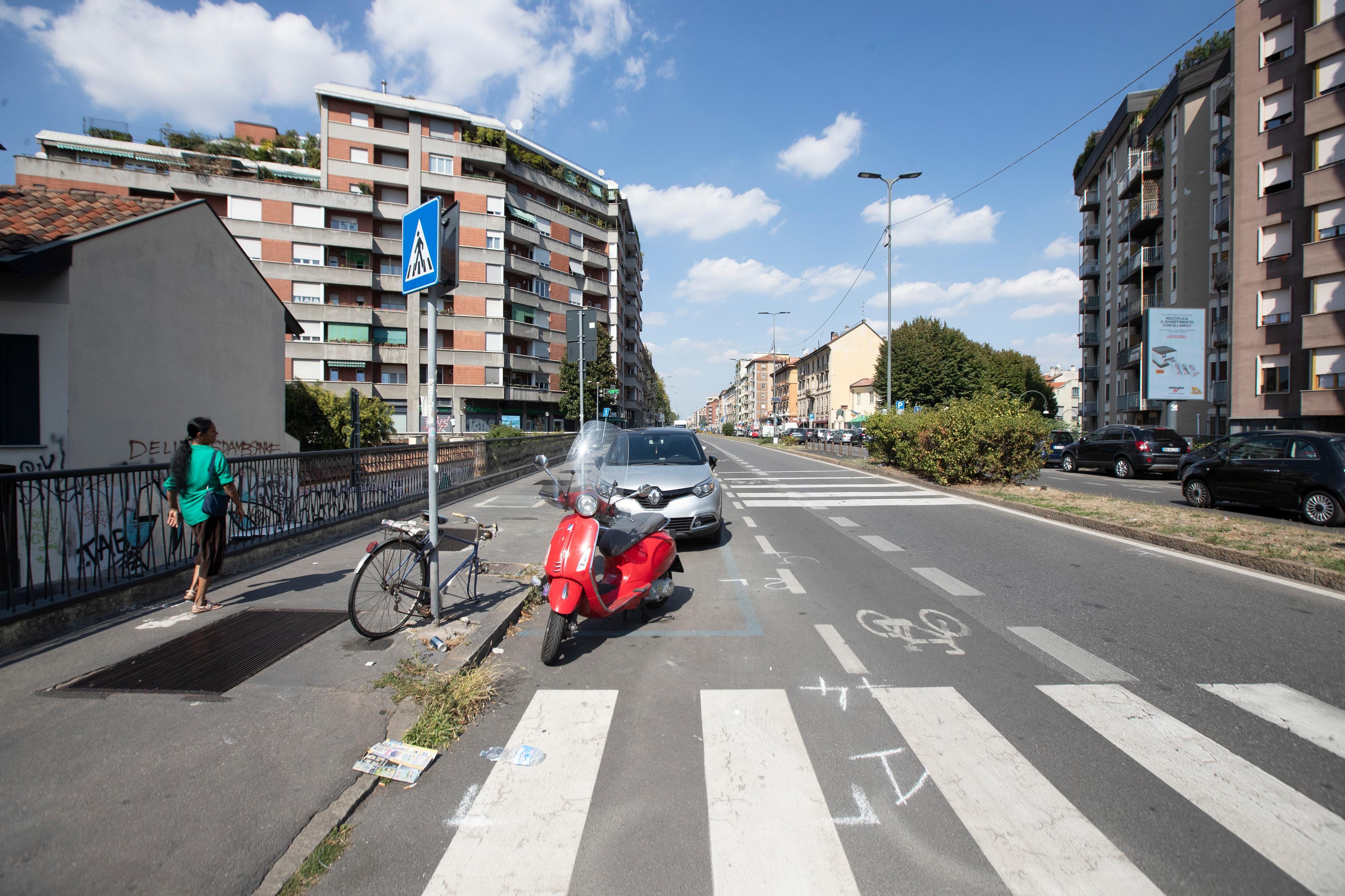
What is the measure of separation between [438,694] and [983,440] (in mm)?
15001

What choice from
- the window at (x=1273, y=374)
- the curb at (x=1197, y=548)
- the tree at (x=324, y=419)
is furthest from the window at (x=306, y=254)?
the window at (x=1273, y=374)

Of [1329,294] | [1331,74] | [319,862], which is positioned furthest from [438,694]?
[1331,74]

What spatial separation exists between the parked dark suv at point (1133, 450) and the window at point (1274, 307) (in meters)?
11.5

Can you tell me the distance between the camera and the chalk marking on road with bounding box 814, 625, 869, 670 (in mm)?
4293

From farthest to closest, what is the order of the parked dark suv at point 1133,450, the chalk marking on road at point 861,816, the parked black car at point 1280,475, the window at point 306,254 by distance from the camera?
1. the window at point 306,254
2. the parked dark suv at point 1133,450
3. the parked black car at point 1280,475
4. the chalk marking on road at point 861,816

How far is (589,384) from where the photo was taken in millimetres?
40094

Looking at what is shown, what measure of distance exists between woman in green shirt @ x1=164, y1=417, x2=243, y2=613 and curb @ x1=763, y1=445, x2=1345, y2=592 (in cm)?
1026

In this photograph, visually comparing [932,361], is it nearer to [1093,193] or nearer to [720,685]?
[1093,193]

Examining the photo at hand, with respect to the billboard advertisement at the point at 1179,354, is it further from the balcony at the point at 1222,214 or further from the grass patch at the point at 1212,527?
the grass patch at the point at 1212,527

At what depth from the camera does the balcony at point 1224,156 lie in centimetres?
3167

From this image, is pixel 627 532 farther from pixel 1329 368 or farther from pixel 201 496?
pixel 1329 368

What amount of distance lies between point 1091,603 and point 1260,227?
31.9 m

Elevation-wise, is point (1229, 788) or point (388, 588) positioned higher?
point (388, 588)

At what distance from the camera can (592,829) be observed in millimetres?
2580
